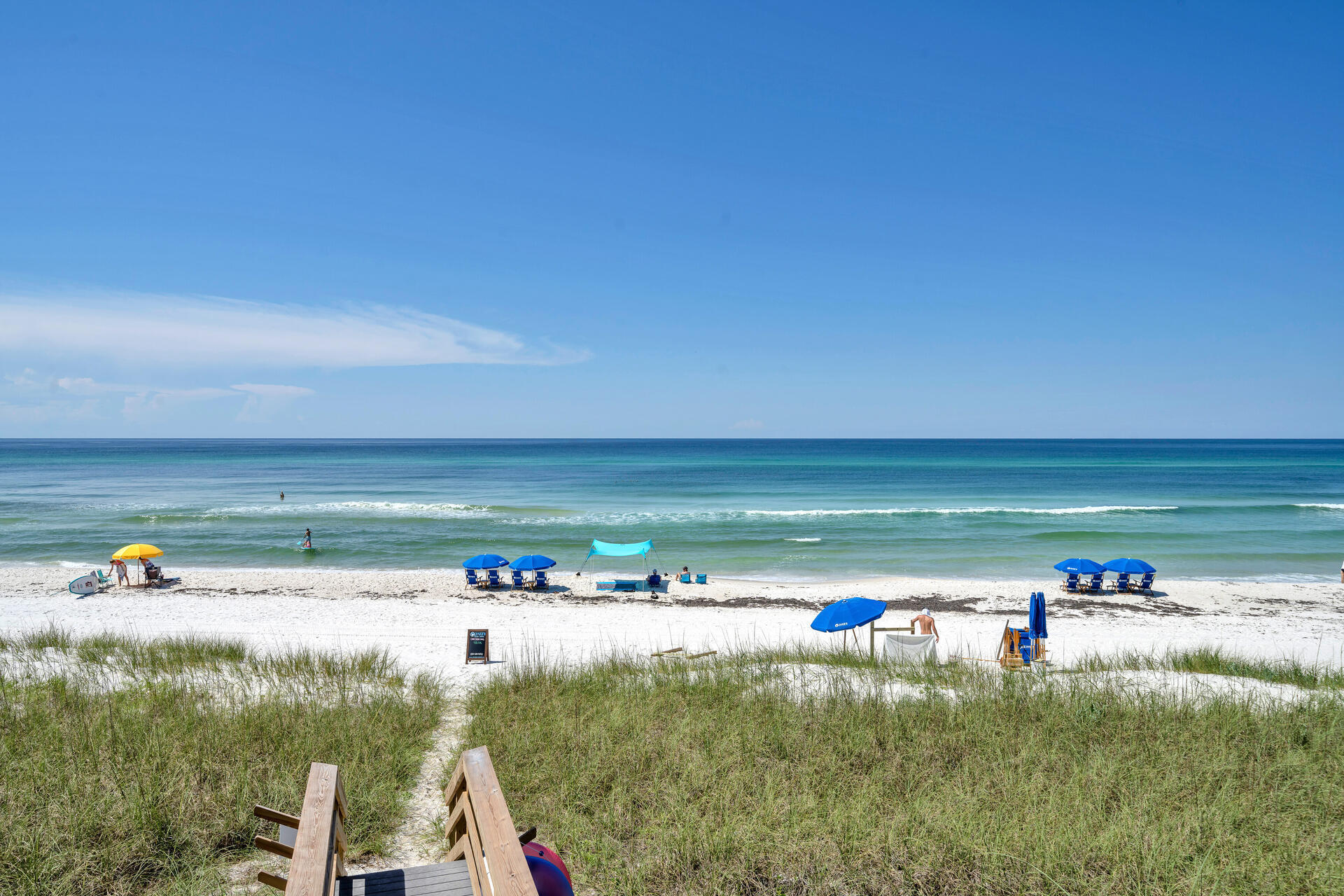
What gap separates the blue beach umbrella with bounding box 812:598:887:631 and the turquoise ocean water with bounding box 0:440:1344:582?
12.8 m

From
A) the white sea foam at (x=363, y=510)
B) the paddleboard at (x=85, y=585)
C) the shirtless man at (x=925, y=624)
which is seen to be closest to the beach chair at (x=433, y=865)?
the shirtless man at (x=925, y=624)

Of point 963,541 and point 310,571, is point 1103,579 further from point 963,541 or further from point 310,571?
point 310,571

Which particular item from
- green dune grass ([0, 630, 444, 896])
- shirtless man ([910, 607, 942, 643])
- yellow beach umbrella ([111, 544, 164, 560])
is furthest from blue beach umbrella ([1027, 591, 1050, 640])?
yellow beach umbrella ([111, 544, 164, 560])

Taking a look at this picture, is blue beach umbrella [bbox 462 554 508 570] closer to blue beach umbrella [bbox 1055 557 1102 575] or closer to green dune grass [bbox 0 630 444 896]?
green dune grass [bbox 0 630 444 896]

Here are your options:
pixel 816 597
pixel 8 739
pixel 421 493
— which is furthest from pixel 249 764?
pixel 421 493

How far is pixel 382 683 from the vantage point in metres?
8.89

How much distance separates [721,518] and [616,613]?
2101 cm

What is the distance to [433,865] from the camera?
12.4ft

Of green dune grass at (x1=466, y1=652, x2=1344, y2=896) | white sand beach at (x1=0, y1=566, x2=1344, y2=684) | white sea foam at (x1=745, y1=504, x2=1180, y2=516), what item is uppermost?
green dune grass at (x1=466, y1=652, x2=1344, y2=896)

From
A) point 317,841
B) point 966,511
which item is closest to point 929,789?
point 317,841

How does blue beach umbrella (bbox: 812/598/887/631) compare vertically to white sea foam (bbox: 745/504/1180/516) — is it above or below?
above

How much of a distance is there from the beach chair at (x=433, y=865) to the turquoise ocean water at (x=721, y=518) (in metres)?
21.9

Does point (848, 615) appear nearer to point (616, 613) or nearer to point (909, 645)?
point (909, 645)

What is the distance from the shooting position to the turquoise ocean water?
1089 inches
